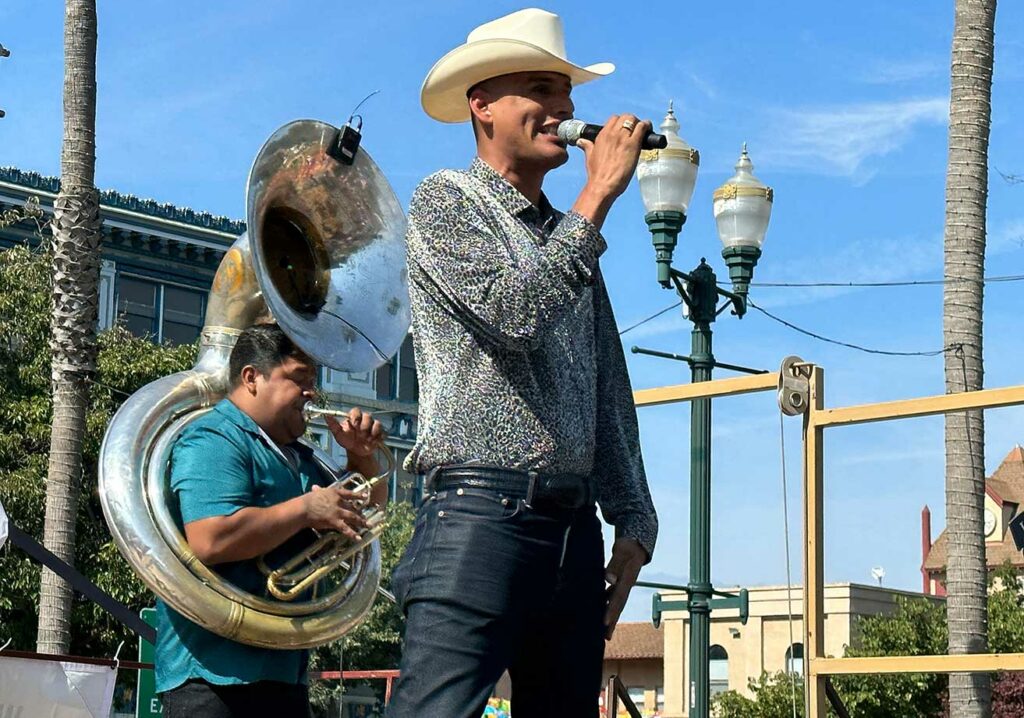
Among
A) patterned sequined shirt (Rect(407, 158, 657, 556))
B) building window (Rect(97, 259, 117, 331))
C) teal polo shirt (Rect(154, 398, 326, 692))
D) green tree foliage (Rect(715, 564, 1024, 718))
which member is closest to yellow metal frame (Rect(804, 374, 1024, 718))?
teal polo shirt (Rect(154, 398, 326, 692))

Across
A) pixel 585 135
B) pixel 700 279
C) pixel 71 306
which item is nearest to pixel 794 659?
pixel 700 279

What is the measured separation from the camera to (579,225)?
10.6ft

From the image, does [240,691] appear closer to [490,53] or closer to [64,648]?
[490,53]

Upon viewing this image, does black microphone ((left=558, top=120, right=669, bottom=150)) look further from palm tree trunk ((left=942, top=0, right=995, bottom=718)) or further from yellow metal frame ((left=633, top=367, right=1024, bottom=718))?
palm tree trunk ((left=942, top=0, right=995, bottom=718))

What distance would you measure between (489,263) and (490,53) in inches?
19.9

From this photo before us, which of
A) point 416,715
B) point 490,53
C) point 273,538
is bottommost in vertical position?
point 416,715

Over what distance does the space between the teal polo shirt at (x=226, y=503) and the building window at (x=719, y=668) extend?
160 feet

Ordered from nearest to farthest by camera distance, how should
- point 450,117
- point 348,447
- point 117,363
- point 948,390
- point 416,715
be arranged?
1. point 416,715
2. point 450,117
3. point 348,447
4. point 948,390
5. point 117,363

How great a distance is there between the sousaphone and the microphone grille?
1.48 m

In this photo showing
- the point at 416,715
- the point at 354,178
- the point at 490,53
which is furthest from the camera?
the point at 354,178

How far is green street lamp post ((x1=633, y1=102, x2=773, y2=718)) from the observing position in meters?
9.87

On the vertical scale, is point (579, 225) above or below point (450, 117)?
below

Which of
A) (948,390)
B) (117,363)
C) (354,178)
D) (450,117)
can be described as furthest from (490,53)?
(117,363)

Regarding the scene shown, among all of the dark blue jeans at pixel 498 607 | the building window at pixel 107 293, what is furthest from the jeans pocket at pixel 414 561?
the building window at pixel 107 293
